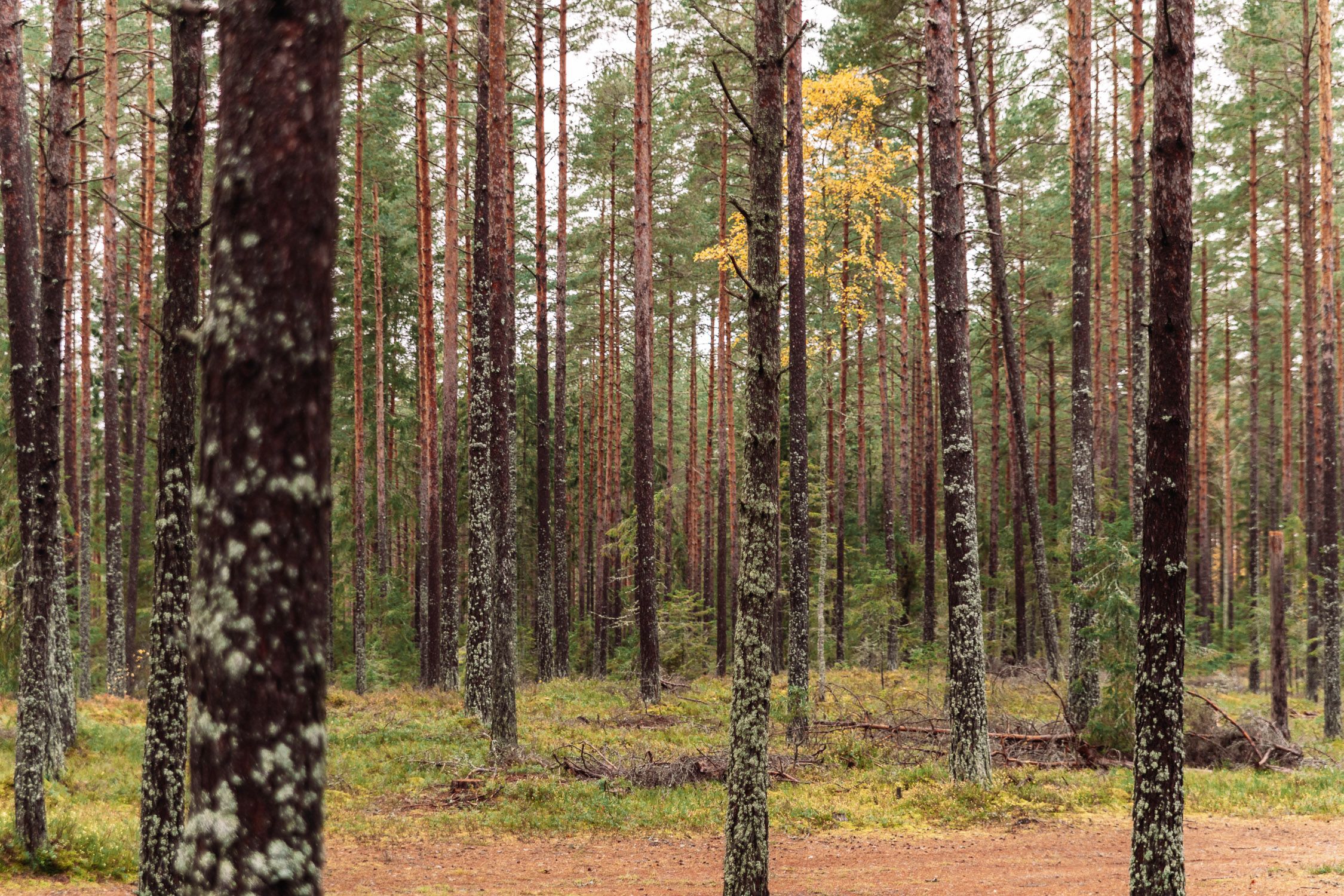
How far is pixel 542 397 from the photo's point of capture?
1959 centimetres

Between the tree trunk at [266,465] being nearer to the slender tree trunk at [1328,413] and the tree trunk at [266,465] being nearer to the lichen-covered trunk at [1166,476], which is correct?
the lichen-covered trunk at [1166,476]

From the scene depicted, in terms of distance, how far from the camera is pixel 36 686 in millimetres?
7770

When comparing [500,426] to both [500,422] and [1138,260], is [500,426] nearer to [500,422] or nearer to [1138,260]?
[500,422]

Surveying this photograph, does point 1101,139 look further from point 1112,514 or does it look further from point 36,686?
point 36,686

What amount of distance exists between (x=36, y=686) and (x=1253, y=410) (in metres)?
30.9

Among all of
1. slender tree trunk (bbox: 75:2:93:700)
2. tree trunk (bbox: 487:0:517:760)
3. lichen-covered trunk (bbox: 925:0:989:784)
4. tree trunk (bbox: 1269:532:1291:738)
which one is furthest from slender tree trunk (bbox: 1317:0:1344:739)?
slender tree trunk (bbox: 75:2:93:700)

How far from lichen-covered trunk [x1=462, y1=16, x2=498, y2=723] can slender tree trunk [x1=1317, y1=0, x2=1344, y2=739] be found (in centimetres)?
1536

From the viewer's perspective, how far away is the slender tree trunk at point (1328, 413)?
16.2 meters

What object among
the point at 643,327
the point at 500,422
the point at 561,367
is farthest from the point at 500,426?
the point at 561,367

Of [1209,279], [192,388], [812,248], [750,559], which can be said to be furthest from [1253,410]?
[192,388]

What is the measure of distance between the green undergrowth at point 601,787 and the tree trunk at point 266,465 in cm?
686

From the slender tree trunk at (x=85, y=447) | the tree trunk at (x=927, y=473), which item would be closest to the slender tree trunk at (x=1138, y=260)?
the tree trunk at (x=927, y=473)

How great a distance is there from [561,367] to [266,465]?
17.9 metres

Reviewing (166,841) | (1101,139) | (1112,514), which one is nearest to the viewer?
(166,841)
